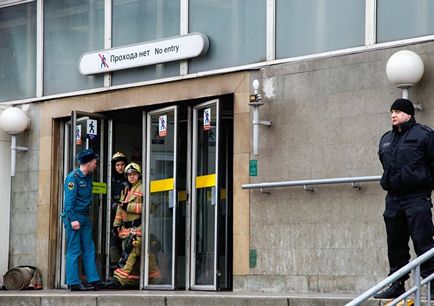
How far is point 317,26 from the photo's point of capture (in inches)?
534

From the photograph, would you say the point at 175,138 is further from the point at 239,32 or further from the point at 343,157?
the point at 343,157

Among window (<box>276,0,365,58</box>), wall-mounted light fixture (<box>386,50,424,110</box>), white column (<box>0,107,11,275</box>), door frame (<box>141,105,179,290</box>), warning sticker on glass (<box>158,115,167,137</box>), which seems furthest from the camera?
white column (<box>0,107,11,275</box>)

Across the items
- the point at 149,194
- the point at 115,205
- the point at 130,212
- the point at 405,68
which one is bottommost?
the point at 130,212

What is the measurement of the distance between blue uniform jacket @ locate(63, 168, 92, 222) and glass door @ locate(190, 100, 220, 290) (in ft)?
4.44

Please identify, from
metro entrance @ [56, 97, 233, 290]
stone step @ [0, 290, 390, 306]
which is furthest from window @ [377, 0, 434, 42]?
stone step @ [0, 290, 390, 306]

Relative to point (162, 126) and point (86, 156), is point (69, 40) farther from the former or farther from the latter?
point (86, 156)

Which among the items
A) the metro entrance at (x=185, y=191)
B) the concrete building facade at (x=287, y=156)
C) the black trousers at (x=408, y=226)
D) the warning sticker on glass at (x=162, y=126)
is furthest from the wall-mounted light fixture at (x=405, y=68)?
the warning sticker on glass at (x=162, y=126)

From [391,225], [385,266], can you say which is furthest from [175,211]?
[391,225]

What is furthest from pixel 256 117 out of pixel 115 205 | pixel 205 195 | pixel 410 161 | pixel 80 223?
pixel 410 161

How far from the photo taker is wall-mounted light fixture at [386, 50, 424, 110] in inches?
476

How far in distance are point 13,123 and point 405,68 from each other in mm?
6522

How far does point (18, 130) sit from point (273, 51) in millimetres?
4408

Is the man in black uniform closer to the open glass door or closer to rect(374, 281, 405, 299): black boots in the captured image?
rect(374, 281, 405, 299): black boots

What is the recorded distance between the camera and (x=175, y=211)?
49.3 feet
